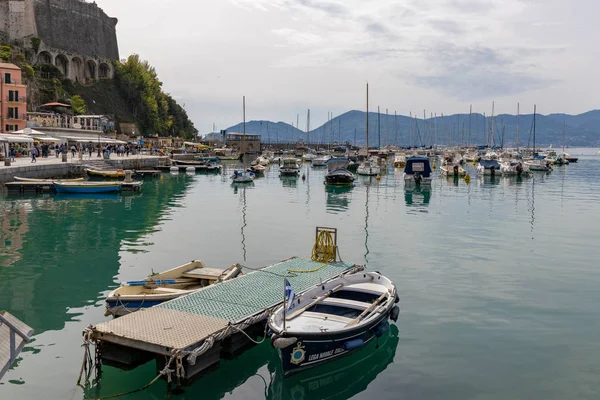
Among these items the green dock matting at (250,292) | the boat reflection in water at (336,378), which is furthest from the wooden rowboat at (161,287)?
the boat reflection in water at (336,378)

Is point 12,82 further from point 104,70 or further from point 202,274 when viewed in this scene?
point 202,274

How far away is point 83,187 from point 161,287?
32207mm

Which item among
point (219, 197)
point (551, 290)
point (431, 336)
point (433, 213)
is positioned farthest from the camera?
point (219, 197)

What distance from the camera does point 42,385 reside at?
34.9ft

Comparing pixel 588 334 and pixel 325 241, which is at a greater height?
pixel 325 241

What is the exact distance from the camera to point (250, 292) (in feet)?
45.6

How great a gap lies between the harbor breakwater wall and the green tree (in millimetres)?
24337

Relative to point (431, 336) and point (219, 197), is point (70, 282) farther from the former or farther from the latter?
point (219, 197)

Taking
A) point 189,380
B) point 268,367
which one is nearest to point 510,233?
point 268,367

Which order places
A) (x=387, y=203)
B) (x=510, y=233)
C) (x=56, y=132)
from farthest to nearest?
(x=56, y=132)
(x=387, y=203)
(x=510, y=233)

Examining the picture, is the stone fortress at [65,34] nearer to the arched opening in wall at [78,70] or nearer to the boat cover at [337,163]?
the arched opening in wall at [78,70]

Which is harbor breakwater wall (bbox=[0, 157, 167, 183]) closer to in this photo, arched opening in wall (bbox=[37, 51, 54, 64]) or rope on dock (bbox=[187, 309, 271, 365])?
arched opening in wall (bbox=[37, 51, 54, 64])

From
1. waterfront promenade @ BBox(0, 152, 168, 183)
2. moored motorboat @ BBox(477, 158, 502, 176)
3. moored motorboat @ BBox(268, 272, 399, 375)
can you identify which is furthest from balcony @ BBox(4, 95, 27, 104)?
moored motorboat @ BBox(268, 272, 399, 375)

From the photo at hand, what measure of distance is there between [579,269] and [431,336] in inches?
403
